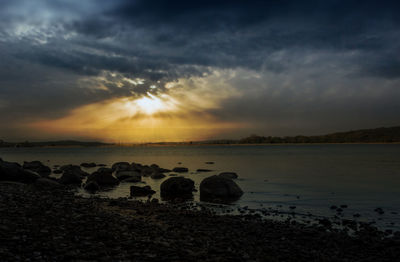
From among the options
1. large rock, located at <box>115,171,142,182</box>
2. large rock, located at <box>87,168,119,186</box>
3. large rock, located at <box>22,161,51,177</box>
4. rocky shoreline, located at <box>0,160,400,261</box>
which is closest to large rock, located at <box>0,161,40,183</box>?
large rock, located at <box>87,168,119,186</box>

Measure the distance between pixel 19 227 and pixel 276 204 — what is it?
1499 cm

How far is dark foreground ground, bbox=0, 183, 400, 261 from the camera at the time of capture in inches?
308

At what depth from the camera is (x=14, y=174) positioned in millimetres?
25906

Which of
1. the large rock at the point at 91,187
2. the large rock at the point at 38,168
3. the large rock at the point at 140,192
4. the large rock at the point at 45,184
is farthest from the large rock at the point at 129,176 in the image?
the large rock at the point at 38,168

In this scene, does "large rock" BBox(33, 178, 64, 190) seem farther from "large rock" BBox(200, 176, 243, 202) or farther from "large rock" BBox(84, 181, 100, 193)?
"large rock" BBox(200, 176, 243, 202)

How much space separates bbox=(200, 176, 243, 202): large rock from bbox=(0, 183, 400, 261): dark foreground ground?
788 cm

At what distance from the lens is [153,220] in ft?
44.7

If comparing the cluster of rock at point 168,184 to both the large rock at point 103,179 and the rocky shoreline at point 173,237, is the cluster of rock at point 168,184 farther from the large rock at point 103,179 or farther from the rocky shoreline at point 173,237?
the rocky shoreline at point 173,237

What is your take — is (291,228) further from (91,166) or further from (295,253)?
(91,166)

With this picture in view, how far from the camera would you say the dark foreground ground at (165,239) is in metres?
7.83

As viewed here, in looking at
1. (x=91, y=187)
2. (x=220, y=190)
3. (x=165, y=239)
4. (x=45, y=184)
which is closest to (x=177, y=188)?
(x=220, y=190)

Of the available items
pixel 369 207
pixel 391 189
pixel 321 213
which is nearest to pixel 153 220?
pixel 321 213

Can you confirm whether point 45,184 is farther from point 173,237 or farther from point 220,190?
point 173,237

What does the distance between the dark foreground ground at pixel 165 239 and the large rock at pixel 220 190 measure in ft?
25.9
